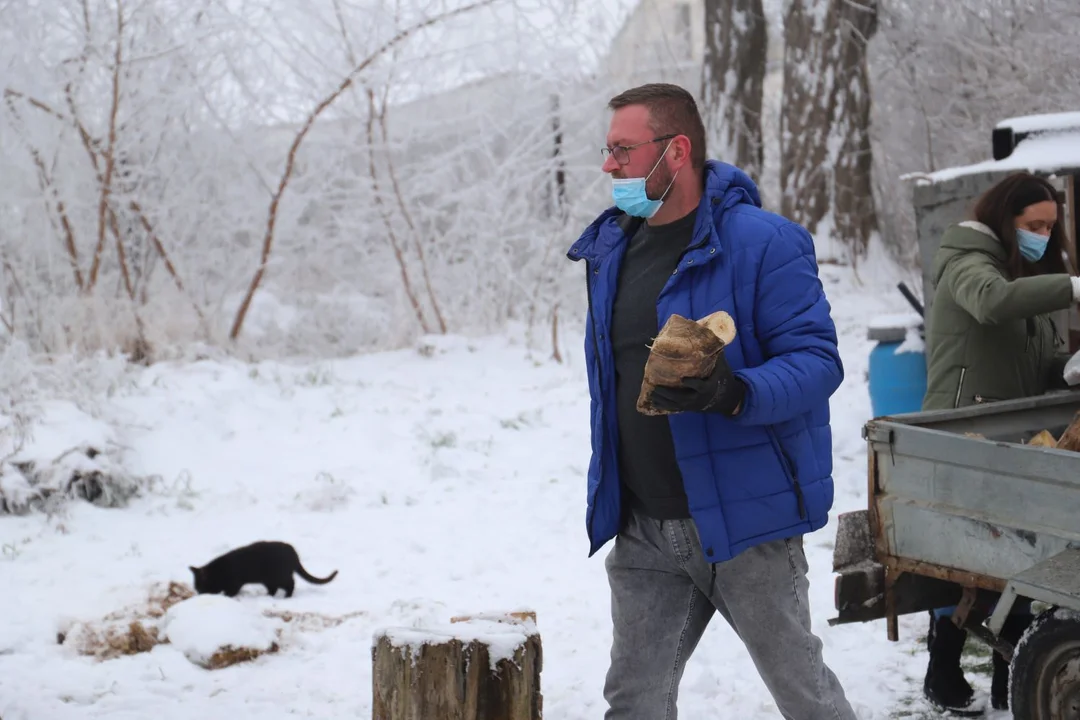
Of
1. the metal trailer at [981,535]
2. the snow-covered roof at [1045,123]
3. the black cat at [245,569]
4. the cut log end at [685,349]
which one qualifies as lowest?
the black cat at [245,569]

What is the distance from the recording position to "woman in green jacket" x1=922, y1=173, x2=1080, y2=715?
4.18m

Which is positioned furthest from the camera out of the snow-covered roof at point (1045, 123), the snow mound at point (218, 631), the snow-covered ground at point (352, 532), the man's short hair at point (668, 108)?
the snow-covered roof at point (1045, 123)

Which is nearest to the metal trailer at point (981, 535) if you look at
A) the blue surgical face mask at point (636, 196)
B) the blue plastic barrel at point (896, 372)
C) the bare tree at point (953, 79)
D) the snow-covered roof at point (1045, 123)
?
the blue surgical face mask at point (636, 196)

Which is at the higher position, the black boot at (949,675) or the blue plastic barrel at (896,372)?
the blue plastic barrel at (896,372)

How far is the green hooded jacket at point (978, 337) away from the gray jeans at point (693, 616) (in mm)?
1738

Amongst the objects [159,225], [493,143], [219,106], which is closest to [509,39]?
[493,143]

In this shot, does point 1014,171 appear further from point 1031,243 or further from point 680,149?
point 680,149

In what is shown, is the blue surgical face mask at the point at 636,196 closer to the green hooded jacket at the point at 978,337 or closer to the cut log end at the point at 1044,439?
the green hooded jacket at the point at 978,337

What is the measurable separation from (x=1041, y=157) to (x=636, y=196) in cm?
459

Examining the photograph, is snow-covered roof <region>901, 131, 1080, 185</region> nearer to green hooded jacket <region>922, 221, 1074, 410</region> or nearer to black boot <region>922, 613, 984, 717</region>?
green hooded jacket <region>922, 221, 1074, 410</region>

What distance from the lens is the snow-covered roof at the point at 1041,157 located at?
6289mm

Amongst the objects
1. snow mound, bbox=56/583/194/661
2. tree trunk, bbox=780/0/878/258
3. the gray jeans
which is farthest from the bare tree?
the gray jeans

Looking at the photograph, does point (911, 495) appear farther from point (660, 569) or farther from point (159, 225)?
point (159, 225)

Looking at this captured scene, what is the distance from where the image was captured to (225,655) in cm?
503
